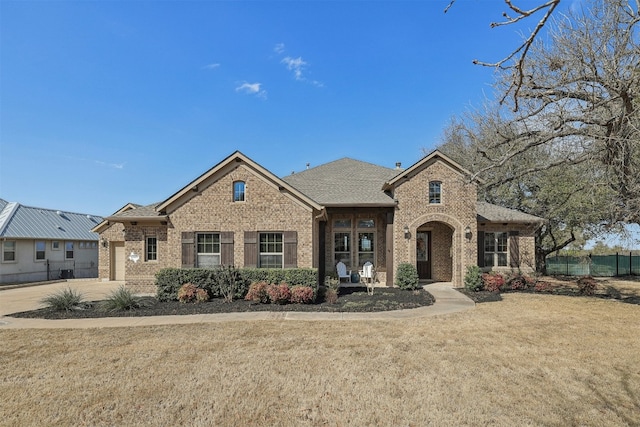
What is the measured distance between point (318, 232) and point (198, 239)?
5.27 meters

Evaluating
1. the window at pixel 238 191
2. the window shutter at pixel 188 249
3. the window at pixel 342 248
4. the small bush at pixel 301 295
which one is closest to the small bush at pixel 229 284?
the window shutter at pixel 188 249

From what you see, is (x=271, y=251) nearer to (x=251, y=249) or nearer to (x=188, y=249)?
(x=251, y=249)

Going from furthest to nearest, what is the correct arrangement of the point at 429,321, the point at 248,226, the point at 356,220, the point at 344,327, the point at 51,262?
the point at 51,262
the point at 356,220
the point at 248,226
the point at 429,321
the point at 344,327

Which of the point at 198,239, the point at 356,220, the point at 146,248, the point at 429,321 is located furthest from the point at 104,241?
the point at 429,321

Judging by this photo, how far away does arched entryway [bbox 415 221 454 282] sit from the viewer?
16.7 metres

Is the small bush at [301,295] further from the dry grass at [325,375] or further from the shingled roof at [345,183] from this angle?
the shingled roof at [345,183]

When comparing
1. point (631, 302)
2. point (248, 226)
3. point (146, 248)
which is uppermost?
point (248, 226)

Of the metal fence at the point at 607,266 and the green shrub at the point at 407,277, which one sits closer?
the green shrub at the point at 407,277

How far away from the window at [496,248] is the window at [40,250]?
92.7ft

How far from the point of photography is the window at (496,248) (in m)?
17.4

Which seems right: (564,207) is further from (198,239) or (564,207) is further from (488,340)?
(198,239)

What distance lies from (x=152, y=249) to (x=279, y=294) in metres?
7.58

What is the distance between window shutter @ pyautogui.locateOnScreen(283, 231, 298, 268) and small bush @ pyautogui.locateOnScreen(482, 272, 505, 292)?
8.47 m

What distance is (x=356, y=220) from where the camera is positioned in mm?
16094
